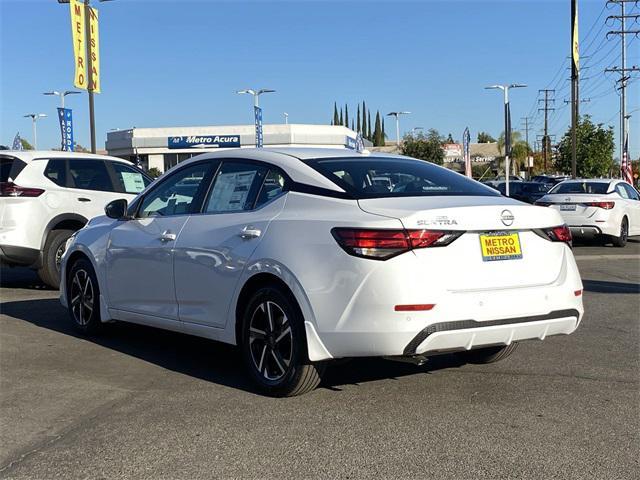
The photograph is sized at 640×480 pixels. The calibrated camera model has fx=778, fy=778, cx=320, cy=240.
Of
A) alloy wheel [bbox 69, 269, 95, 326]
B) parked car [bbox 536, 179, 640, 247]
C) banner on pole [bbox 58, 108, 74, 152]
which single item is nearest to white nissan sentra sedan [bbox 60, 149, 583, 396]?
alloy wheel [bbox 69, 269, 95, 326]

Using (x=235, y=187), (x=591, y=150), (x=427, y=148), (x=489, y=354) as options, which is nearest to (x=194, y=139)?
(x=427, y=148)

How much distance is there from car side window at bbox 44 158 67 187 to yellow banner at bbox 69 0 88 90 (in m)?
9.33

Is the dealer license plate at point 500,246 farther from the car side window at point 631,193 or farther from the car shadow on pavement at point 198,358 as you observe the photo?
the car side window at point 631,193

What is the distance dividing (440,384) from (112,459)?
238cm

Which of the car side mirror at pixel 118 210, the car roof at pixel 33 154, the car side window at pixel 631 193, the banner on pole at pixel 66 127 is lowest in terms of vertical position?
the car side window at pixel 631 193

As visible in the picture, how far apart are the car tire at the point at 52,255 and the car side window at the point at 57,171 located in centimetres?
67

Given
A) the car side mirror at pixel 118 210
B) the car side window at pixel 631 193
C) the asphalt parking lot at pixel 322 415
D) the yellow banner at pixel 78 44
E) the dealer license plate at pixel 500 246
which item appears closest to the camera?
the asphalt parking lot at pixel 322 415

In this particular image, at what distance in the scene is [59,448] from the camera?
4258 mm

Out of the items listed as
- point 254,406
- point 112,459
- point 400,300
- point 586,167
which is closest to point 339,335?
point 400,300

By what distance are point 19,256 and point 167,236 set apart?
4699 millimetres

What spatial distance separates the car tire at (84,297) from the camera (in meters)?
7.09

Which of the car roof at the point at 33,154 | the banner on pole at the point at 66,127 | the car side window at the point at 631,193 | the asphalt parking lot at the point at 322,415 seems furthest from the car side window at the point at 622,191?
the banner on pole at the point at 66,127

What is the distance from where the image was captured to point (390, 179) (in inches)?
208

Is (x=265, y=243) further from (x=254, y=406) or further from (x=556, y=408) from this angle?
(x=556, y=408)
